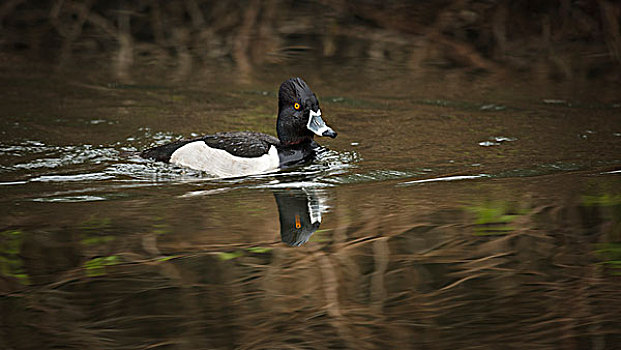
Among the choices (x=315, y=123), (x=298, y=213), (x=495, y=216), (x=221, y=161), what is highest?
(x=315, y=123)

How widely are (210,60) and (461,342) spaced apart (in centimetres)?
939

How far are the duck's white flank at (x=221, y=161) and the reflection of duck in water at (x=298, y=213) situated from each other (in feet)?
1.85

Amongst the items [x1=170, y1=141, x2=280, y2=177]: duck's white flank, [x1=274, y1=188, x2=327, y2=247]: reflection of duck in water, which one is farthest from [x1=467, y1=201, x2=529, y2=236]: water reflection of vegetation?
[x1=170, y1=141, x2=280, y2=177]: duck's white flank

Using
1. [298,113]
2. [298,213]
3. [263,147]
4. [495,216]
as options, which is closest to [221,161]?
[263,147]

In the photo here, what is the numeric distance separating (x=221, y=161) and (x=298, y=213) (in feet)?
4.58

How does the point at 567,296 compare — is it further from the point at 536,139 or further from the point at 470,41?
the point at 470,41

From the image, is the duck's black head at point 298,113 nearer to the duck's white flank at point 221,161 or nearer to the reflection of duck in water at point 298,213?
the duck's white flank at point 221,161

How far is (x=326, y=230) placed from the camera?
6.11 metres

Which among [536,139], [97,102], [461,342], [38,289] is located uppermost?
[97,102]

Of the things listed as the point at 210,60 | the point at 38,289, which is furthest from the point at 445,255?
the point at 210,60

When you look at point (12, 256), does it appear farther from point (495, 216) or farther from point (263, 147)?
point (495, 216)

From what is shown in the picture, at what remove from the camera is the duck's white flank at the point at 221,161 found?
767 centimetres

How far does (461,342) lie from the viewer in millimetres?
4309

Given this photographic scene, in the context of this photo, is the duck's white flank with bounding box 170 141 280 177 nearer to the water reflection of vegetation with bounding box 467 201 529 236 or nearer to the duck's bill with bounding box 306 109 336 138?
the duck's bill with bounding box 306 109 336 138
